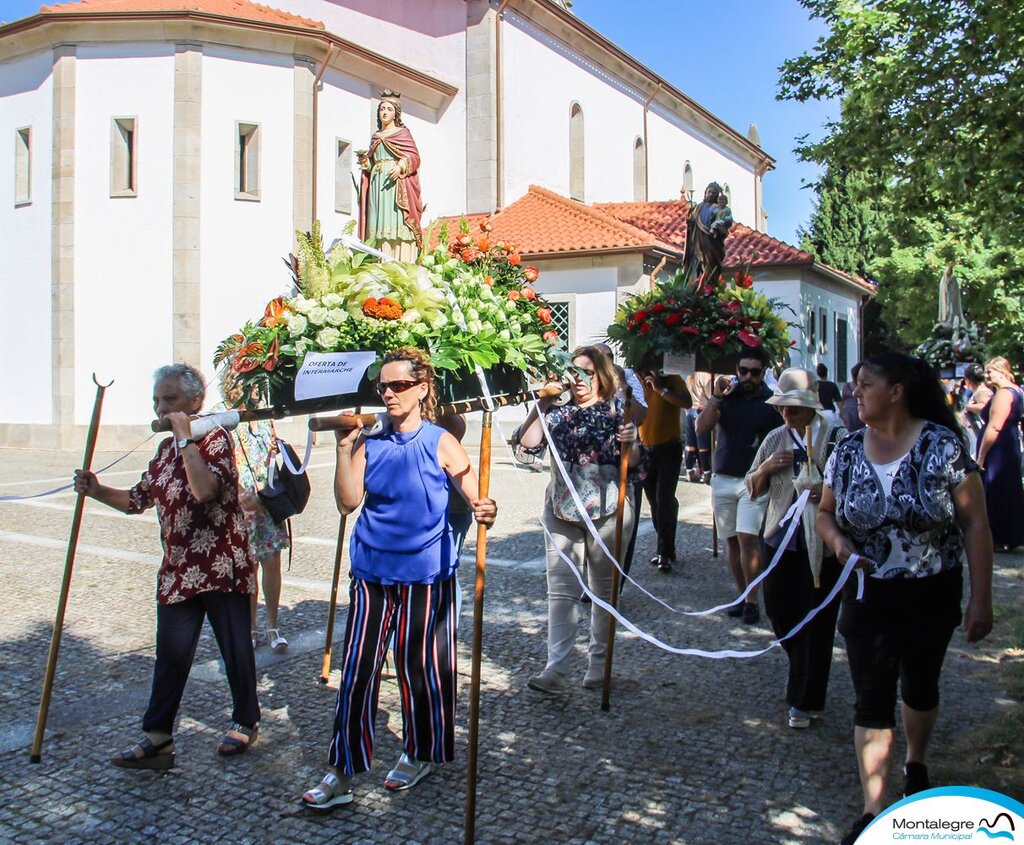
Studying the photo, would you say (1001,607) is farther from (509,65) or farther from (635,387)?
(509,65)

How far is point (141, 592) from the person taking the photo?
8039mm

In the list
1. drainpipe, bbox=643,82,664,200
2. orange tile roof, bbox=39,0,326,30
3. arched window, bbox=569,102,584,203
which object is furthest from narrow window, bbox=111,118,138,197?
drainpipe, bbox=643,82,664,200

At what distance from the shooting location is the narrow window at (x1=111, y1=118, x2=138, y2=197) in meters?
21.7

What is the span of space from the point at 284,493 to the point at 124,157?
1856 cm

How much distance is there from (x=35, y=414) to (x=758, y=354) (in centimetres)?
1966

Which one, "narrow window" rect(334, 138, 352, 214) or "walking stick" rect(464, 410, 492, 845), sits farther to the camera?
"narrow window" rect(334, 138, 352, 214)

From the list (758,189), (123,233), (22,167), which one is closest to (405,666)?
(123,233)

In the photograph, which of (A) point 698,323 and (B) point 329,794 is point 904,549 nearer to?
(B) point 329,794

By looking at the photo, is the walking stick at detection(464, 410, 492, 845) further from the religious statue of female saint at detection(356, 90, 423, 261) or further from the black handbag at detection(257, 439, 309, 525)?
the religious statue of female saint at detection(356, 90, 423, 261)

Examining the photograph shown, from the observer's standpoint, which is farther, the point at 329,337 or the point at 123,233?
the point at 123,233

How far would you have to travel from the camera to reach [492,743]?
4.84 meters

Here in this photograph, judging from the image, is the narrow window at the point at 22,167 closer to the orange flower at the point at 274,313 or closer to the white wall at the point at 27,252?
the white wall at the point at 27,252

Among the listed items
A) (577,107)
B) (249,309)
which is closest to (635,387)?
(249,309)

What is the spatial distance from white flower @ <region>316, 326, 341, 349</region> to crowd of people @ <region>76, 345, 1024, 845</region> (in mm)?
346
